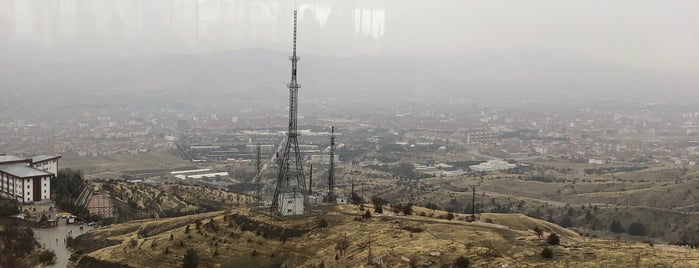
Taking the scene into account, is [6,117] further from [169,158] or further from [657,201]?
[657,201]

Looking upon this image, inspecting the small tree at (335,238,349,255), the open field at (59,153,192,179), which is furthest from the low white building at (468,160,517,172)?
the small tree at (335,238,349,255)

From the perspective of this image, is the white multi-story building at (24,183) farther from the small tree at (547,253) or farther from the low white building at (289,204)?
the small tree at (547,253)

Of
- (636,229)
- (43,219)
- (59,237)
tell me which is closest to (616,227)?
(636,229)

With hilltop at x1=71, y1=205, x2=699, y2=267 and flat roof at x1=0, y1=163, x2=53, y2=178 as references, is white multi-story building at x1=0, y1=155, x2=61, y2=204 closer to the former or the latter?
flat roof at x1=0, y1=163, x2=53, y2=178

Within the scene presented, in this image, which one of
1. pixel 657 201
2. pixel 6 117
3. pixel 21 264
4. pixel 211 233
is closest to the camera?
pixel 211 233

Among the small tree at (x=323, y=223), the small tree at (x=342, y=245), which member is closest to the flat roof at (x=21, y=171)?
the small tree at (x=323, y=223)

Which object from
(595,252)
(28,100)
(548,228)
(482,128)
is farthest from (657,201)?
(28,100)
